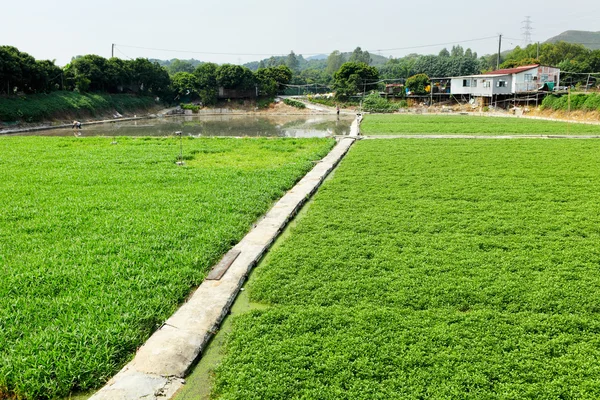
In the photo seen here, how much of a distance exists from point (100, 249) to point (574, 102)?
112 feet

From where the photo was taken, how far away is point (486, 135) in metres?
19.1

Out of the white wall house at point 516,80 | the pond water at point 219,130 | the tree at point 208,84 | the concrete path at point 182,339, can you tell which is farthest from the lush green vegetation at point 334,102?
the concrete path at point 182,339

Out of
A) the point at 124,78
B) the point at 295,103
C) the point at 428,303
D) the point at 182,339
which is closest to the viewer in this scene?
the point at 182,339

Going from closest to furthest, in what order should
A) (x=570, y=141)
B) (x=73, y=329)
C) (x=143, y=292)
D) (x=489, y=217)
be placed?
(x=73, y=329)
(x=143, y=292)
(x=489, y=217)
(x=570, y=141)

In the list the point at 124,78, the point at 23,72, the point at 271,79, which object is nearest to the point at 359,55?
the point at 271,79

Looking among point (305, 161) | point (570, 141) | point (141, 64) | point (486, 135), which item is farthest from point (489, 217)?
point (141, 64)

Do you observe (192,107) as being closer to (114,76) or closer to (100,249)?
(114,76)

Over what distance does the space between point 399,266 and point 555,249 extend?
6.65ft

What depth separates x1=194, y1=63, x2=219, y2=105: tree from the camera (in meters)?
57.6

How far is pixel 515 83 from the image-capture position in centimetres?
4034

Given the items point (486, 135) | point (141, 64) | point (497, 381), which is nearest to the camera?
point (497, 381)

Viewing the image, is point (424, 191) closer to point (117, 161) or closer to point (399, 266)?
point (399, 266)

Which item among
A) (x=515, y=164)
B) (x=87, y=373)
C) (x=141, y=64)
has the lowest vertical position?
(x=87, y=373)

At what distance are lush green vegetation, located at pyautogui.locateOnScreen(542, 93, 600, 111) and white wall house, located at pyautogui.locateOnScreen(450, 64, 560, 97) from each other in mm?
4843
